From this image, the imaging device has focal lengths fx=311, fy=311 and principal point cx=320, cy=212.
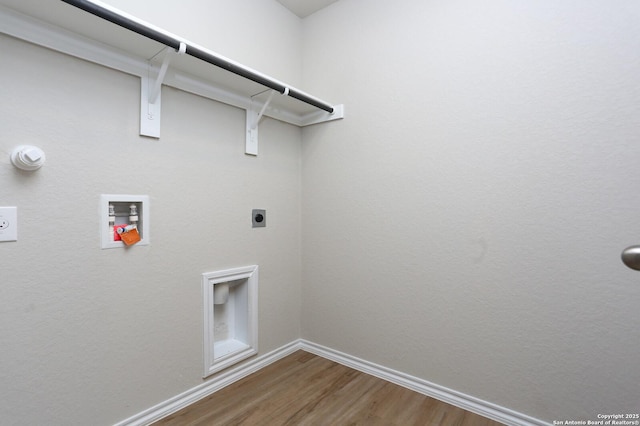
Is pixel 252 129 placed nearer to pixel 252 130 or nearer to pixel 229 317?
pixel 252 130

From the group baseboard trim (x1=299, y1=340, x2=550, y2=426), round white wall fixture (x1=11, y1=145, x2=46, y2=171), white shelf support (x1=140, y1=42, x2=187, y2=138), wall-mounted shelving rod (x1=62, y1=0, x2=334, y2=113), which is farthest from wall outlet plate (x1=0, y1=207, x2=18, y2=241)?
baseboard trim (x1=299, y1=340, x2=550, y2=426)

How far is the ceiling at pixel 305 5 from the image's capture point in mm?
2104

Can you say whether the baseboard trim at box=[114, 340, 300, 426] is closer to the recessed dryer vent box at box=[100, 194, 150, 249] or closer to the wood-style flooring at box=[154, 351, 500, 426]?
the wood-style flooring at box=[154, 351, 500, 426]

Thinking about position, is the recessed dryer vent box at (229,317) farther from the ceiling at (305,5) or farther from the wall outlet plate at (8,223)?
the ceiling at (305,5)

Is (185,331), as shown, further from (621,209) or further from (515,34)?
(515,34)

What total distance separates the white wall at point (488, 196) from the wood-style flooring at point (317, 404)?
0.50 ft

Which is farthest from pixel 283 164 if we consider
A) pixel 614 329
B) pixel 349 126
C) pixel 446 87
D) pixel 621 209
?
pixel 614 329

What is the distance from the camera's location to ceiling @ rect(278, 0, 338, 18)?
2104 millimetres

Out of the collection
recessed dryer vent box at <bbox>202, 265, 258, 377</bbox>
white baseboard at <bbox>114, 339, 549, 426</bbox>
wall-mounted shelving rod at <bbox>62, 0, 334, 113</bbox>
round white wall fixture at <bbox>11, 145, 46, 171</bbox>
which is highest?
wall-mounted shelving rod at <bbox>62, 0, 334, 113</bbox>

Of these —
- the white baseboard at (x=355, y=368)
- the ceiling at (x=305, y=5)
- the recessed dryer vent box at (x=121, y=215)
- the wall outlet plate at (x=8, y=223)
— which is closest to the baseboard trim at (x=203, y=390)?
the white baseboard at (x=355, y=368)

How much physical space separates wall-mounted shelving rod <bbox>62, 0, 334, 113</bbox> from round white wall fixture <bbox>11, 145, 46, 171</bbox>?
52 centimetres

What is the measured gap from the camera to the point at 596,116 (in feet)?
4.27

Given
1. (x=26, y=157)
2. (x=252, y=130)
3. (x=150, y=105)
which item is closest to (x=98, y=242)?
(x=26, y=157)

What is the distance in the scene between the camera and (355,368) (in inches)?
77.9
